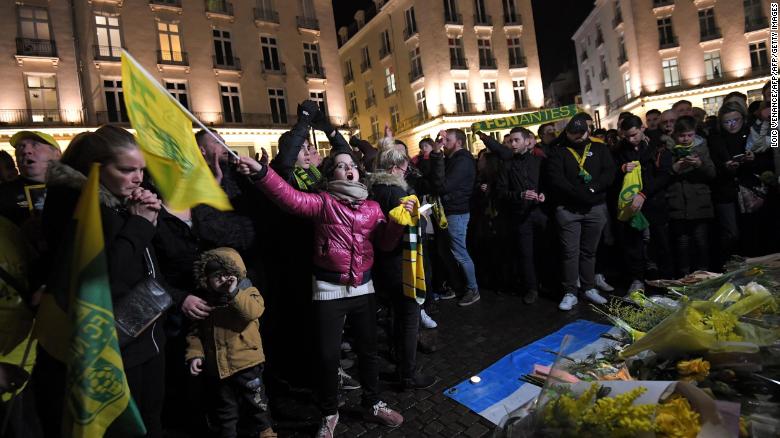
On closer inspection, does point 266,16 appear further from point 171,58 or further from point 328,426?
point 328,426

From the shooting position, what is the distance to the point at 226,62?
25.5 metres

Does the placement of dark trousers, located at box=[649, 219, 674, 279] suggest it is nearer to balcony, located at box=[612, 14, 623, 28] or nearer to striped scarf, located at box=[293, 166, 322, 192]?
striped scarf, located at box=[293, 166, 322, 192]

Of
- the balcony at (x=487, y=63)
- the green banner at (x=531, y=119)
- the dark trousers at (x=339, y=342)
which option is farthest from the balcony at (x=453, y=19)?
the dark trousers at (x=339, y=342)

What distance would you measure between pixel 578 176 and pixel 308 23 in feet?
89.5

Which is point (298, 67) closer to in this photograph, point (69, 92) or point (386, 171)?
point (69, 92)

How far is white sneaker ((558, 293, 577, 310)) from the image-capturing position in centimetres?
498

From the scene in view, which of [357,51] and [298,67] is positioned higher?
[357,51]

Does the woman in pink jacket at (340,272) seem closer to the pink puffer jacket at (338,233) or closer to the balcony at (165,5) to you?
the pink puffer jacket at (338,233)

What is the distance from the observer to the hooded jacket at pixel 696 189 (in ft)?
16.4

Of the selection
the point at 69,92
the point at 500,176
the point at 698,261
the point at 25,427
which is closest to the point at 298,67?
the point at 69,92

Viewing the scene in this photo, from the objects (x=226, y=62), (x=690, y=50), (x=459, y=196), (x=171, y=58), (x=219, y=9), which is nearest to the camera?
(x=459, y=196)

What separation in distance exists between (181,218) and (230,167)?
631 mm

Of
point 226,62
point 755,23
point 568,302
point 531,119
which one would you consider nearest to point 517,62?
point 755,23

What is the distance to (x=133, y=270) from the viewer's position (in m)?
2.04
